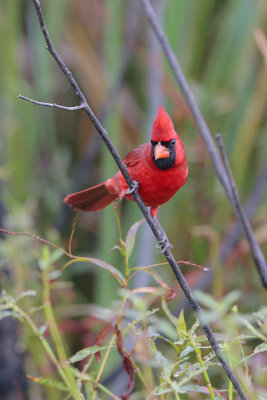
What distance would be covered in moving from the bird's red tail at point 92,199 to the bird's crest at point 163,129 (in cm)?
17

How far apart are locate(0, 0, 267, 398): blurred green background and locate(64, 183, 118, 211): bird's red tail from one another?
49cm

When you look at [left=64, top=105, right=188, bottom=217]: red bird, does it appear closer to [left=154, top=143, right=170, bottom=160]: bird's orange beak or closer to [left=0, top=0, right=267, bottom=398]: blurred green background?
[left=154, top=143, right=170, bottom=160]: bird's orange beak

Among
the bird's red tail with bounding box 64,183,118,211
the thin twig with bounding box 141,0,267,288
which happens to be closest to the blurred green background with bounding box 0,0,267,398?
the bird's red tail with bounding box 64,183,118,211

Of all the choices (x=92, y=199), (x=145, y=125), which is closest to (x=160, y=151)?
(x=92, y=199)

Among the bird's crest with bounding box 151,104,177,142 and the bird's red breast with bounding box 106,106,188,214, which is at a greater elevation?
the bird's crest with bounding box 151,104,177,142

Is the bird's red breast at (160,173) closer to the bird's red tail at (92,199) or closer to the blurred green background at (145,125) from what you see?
the bird's red tail at (92,199)

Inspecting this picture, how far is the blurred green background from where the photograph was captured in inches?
63.5

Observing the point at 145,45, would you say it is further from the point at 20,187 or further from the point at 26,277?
the point at 26,277

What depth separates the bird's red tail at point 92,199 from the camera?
961mm

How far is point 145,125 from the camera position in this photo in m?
1.70

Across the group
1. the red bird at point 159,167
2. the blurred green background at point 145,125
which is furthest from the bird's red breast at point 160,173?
the blurred green background at point 145,125

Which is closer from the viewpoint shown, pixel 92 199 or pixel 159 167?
pixel 159 167

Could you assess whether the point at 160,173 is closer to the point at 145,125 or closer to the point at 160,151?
the point at 160,151

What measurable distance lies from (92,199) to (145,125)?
74cm
